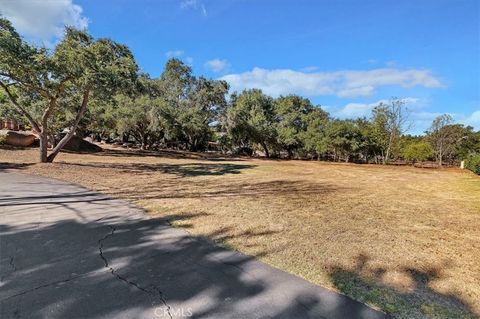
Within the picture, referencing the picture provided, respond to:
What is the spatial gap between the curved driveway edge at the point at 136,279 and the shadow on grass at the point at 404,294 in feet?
0.73

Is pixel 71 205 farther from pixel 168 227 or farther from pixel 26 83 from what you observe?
pixel 26 83

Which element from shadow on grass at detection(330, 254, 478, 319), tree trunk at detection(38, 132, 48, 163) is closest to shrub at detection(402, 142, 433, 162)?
tree trunk at detection(38, 132, 48, 163)

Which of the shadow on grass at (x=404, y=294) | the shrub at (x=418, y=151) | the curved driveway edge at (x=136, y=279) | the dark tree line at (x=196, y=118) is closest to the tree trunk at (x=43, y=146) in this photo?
the dark tree line at (x=196, y=118)

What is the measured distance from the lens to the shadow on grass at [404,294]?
264cm

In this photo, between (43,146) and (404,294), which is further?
(43,146)

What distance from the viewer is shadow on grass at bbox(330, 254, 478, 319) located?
264 centimetres

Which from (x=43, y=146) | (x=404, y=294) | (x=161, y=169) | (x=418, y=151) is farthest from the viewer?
(x=418, y=151)

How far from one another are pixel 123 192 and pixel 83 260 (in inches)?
178

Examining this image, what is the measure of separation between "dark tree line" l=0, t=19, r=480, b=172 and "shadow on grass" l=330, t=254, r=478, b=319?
1095 cm

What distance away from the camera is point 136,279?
3000mm

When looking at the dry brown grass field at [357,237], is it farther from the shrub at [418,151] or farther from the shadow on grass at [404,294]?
the shrub at [418,151]

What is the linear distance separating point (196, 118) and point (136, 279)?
95.8ft

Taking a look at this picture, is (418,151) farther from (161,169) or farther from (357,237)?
(357,237)

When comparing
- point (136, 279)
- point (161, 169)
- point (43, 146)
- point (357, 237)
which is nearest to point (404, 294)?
point (357, 237)
